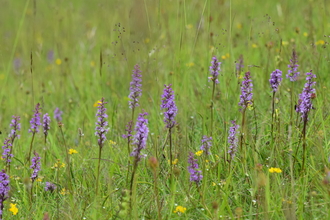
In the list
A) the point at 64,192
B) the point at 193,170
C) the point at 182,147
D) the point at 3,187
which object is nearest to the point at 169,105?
the point at 193,170

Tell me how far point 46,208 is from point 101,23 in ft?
14.7

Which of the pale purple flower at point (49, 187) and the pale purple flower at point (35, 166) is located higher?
the pale purple flower at point (35, 166)

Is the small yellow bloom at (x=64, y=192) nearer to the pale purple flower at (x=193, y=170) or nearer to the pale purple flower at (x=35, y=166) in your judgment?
the pale purple flower at (x=35, y=166)

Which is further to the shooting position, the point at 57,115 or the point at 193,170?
the point at 57,115

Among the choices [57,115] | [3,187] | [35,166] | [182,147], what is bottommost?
[3,187]

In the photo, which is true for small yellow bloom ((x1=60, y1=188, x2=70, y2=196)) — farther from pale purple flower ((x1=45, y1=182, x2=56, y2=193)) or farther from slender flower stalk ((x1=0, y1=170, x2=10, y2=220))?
slender flower stalk ((x1=0, y1=170, x2=10, y2=220))

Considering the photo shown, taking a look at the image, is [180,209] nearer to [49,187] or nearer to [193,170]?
[193,170]

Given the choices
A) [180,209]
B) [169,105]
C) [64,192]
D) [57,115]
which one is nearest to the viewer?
[180,209]

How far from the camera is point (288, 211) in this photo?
1.83 m

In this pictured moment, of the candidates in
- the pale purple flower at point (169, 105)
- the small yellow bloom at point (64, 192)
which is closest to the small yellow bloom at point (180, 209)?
the pale purple flower at point (169, 105)

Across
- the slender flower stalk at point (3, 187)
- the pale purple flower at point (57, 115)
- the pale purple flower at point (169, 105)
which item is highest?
the pale purple flower at point (57, 115)

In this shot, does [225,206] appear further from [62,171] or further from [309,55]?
[309,55]

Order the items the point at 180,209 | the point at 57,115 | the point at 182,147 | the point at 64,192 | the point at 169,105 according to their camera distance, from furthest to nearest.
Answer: the point at 57,115
the point at 182,147
the point at 64,192
the point at 169,105
the point at 180,209

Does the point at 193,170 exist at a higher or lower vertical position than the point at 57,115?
lower
